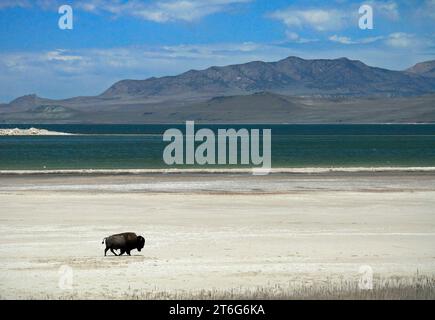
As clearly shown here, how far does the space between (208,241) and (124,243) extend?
261 cm

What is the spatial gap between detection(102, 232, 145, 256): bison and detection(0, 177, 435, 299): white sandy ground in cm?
21

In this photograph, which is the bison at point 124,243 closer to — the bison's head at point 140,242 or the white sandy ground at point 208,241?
the bison's head at point 140,242

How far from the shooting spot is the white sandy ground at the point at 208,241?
14305 mm

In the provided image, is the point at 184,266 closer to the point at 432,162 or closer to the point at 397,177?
the point at 397,177

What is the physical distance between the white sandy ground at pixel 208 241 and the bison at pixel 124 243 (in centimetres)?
21

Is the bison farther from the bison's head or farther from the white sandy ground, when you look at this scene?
the white sandy ground

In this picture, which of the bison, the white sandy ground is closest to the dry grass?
the white sandy ground

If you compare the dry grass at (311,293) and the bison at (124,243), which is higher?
the bison at (124,243)

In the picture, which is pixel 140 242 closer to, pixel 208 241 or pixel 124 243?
pixel 124 243

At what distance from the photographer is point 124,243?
16547 mm

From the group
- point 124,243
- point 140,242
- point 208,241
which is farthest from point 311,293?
point 208,241

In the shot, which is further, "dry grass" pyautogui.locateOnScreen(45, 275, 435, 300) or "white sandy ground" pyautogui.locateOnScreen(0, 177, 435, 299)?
"white sandy ground" pyautogui.locateOnScreen(0, 177, 435, 299)

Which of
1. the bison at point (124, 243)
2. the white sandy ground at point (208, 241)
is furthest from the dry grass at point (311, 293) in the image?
the bison at point (124, 243)

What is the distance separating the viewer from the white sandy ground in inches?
563
